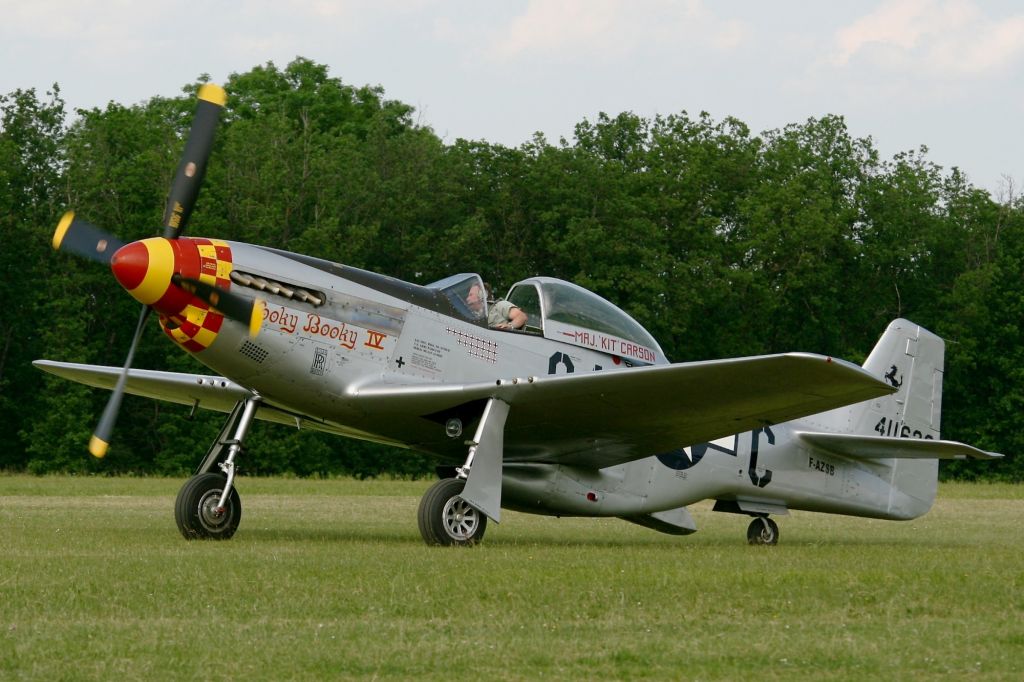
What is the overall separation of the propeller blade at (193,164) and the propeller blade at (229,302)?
0.63 meters

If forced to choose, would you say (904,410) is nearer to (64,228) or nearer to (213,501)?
(213,501)

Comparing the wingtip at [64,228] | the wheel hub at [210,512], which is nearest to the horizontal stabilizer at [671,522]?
the wheel hub at [210,512]

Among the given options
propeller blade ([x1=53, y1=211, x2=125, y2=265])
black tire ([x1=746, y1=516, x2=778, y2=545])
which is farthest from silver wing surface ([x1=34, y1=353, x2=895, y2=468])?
propeller blade ([x1=53, y1=211, x2=125, y2=265])

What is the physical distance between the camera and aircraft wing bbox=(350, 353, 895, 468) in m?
11.2

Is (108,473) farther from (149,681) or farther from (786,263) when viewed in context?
(149,681)

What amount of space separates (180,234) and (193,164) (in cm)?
78

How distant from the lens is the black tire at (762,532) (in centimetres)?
1486

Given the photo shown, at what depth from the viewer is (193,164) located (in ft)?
40.7

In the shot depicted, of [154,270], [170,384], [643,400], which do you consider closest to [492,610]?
[643,400]

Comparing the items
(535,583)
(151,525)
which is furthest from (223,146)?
(535,583)

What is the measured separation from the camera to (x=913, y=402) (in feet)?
51.6

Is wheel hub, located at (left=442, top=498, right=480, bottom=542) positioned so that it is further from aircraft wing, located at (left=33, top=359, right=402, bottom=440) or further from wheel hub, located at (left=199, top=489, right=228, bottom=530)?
wheel hub, located at (left=199, top=489, right=228, bottom=530)

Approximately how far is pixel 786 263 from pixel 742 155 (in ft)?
22.3

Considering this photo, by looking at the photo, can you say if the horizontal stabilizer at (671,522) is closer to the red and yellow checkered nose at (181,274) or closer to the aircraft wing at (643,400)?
the aircraft wing at (643,400)
